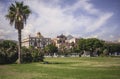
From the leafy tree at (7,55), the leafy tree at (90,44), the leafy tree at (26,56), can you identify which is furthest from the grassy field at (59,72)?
the leafy tree at (90,44)

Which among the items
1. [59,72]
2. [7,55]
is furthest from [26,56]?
[59,72]

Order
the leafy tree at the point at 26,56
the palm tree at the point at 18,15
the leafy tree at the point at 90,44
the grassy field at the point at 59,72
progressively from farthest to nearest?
the leafy tree at the point at 90,44, the leafy tree at the point at 26,56, the palm tree at the point at 18,15, the grassy field at the point at 59,72

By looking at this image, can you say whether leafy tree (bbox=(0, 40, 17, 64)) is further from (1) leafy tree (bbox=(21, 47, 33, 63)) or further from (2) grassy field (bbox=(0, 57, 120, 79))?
(2) grassy field (bbox=(0, 57, 120, 79))

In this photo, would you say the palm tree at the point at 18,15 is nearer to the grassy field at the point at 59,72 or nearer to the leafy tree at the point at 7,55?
the leafy tree at the point at 7,55

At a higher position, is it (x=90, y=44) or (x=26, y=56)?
(x=90, y=44)

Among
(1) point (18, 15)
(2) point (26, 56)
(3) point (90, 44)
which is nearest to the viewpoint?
(1) point (18, 15)

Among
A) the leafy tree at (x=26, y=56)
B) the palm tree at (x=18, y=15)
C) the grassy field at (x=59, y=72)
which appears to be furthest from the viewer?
the leafy tree at (x=26, y=56)

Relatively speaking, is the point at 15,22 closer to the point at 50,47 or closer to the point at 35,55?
the point at 35,55

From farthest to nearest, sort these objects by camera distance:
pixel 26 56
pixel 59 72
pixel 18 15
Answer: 1. pixel 26 56
2. pixel 18 15
3. pixel 59 72

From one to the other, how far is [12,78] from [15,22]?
98.9ft

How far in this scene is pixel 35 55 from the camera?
206ft

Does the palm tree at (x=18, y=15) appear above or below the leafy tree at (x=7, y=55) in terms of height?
above

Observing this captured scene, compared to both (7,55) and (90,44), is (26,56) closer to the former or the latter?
(7,55)

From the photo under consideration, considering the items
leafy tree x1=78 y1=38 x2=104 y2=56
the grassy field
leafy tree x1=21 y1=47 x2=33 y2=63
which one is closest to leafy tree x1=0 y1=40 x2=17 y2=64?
leafy tree x1=21 y1=47 x2=33 y2=63
